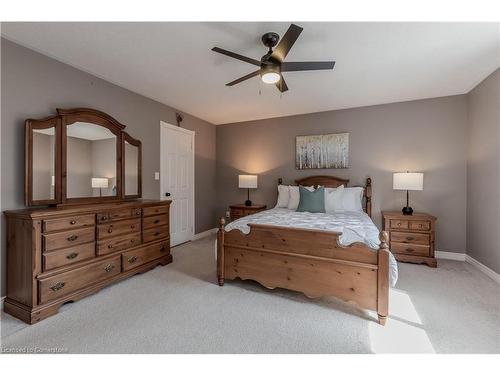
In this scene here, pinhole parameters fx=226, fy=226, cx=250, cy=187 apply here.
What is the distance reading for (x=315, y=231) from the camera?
215 cm

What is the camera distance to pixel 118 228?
259cm

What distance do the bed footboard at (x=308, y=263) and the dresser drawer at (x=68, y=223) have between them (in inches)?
53.1

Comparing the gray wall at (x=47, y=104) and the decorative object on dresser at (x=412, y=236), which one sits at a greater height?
the gray wall at (x=47, y=104)

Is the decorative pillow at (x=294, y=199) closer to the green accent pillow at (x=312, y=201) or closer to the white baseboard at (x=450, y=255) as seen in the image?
the green accent pillow at (x=312, y=201)

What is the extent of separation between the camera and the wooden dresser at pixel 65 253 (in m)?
1.93

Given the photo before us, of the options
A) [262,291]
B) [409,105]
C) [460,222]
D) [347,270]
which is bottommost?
[262,291]

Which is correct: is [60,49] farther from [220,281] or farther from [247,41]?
[220,281]

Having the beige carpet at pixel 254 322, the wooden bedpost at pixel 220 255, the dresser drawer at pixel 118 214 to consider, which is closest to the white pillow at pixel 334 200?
the beige carpet at pixel 254 322

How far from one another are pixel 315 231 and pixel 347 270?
0.43 metres

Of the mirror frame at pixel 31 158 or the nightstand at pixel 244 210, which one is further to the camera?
the nightstand at pixel 244 210

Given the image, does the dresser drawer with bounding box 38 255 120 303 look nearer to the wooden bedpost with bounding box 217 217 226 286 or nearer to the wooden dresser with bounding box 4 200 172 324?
the wooden dresser with bounding box 4 200 172 324

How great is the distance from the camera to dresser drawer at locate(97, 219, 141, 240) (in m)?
2.42

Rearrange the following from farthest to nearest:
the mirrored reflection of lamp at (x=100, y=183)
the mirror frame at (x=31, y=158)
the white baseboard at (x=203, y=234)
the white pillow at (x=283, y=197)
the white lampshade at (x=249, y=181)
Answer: the white baseboard at (x=203, y=234) < the white lampshade at (x=249, y=181) < the white pillow at (x=283, y=197) < the mirrored reflection of lamp at (x=100, y=183) < the mirror frame at (x=31, y=158)
